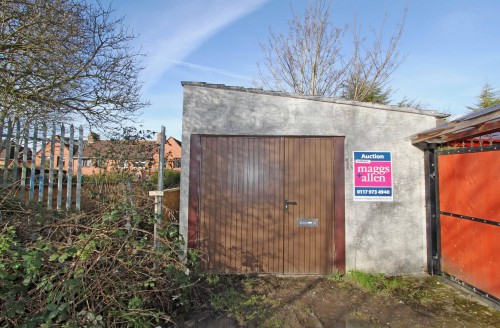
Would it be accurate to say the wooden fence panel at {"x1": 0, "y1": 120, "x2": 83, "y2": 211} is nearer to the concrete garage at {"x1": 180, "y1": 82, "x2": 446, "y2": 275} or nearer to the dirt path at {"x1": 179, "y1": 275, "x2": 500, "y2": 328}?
the concrete garage at {"x1": 180, "y1": 82, "x2": 446, "y2": 275}


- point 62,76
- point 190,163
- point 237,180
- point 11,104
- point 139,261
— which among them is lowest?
point 139,261

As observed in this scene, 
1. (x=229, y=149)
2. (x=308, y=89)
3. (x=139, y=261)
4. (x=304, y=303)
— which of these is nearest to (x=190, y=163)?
(x=229, y=149)

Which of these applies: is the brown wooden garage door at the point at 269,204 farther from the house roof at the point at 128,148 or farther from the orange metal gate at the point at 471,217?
the orange metal gate at the point at 471,217

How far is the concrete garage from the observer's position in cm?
463

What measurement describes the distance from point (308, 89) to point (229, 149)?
9.79 metres

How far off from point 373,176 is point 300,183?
1.28 m

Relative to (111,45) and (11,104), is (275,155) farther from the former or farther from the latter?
(11,104)

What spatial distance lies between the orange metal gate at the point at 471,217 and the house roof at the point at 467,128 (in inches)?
13.5

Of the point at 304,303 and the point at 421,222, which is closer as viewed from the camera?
the point at 304,303

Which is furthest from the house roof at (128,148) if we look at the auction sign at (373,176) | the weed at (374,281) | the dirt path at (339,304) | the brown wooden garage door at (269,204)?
the weed at (374,281)

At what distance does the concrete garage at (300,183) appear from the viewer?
463cm

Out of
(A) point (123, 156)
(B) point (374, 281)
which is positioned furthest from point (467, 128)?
(A) point (123, 156)

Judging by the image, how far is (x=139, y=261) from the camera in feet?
9.67

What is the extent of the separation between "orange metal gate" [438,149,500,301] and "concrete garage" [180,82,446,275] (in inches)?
13.6
